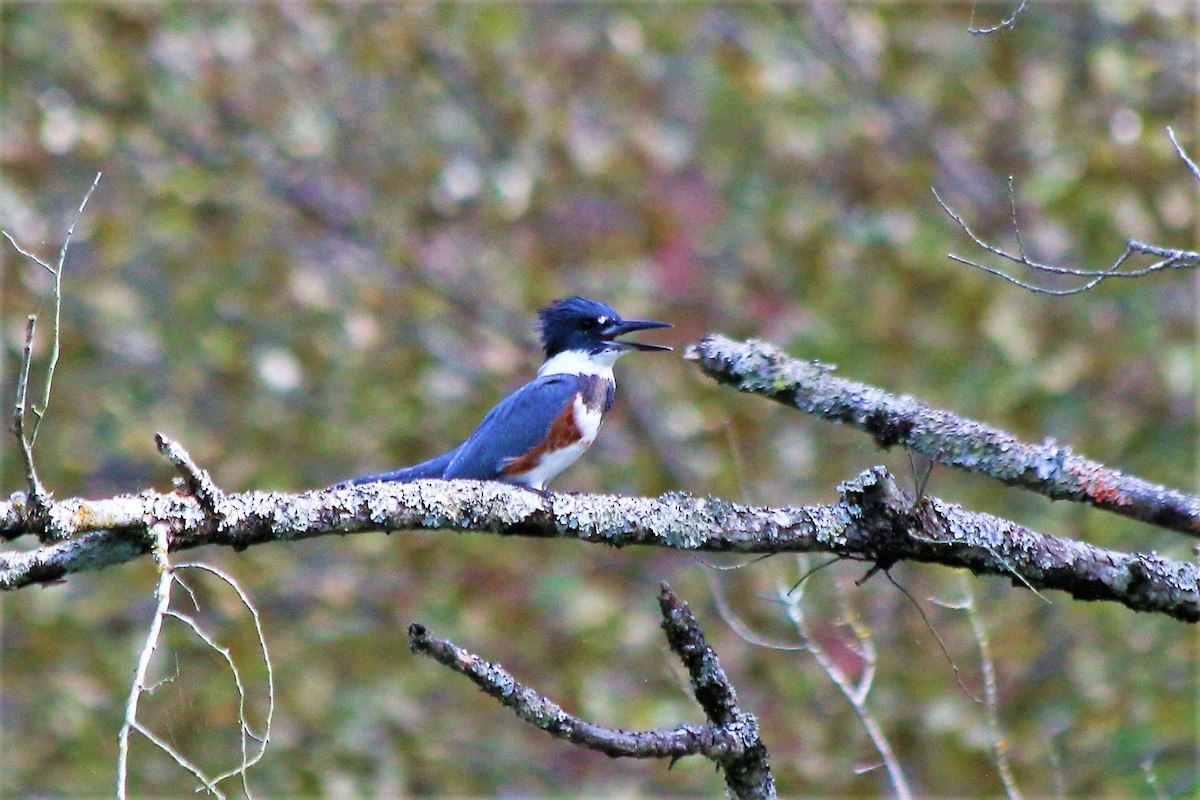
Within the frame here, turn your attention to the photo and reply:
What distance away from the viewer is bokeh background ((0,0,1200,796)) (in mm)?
6711

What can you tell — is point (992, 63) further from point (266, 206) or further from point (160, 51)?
point (160, 51)

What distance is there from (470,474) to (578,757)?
3363mm

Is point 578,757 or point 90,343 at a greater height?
point 90,343

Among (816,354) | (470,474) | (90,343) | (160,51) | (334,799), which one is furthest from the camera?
(160,51)

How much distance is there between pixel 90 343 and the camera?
7273mm

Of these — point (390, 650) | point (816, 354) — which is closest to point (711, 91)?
point (816, 354)

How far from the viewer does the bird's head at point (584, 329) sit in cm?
532

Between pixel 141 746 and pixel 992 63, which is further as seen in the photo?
pixel 992 63

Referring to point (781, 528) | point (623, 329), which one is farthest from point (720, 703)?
point (623, 329)

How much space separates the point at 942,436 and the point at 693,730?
2.26 feet

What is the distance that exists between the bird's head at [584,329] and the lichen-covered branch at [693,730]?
2773mm

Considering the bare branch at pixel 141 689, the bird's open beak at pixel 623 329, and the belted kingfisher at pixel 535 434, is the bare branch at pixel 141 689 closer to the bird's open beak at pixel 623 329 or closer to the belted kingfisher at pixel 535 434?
the belted kingfisher at pixel 535 434

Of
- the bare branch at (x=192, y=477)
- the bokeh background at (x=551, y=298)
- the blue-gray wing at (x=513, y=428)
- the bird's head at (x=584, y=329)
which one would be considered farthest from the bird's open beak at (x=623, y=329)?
the bare branch at (x=192, y=477)

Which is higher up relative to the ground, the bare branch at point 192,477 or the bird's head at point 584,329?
the bird's head at point 584,329
